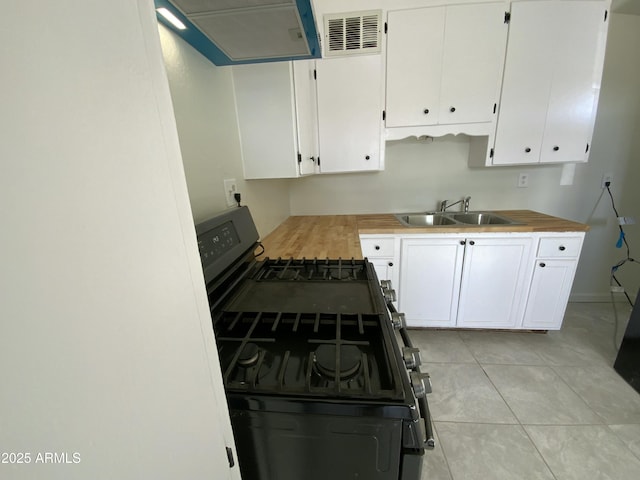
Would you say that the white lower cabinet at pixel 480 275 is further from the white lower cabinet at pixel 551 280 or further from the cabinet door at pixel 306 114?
the cabinet door at pixel 306 114

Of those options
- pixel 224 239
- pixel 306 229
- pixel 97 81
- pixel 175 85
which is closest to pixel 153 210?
pixel 97 81

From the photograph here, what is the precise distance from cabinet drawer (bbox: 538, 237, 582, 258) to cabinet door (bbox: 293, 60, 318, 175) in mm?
1733

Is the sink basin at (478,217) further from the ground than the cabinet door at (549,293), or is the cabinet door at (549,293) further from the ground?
the sink basin at (478,217)

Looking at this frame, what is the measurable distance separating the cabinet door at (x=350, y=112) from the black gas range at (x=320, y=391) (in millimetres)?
1431

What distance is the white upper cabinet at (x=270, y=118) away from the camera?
1.38 metres

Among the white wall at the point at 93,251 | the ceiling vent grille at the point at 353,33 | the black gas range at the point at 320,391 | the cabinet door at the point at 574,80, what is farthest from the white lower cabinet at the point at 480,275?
the white wall at the point at 93,251

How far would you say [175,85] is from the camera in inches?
37.0

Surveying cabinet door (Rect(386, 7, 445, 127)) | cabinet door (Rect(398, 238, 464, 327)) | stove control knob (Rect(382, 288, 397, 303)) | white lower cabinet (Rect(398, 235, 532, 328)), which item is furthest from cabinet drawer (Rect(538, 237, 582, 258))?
stove control knob (Rect(382, 288, 397, 303))

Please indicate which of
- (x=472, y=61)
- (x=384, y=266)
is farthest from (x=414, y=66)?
(x=384, y=266)

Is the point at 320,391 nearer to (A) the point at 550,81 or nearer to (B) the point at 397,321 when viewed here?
(B) the point at 397,321

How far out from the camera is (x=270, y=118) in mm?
1418

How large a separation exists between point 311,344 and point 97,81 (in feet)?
2.14

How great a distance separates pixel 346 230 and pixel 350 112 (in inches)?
34.3

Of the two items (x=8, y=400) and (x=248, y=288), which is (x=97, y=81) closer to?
(x=8, y=400)
